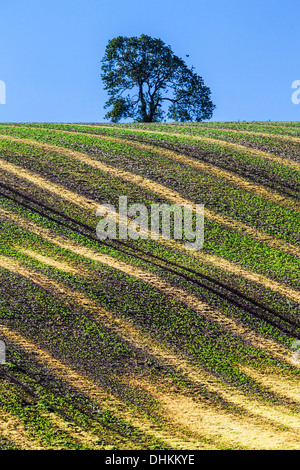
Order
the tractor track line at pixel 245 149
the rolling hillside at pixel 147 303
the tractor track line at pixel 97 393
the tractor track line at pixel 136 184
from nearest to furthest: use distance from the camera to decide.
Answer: the tractor track line at pixel 97 393, the rolling hillside at pixel 147 303, the tractor track line at pixel 136 184, the tractor track line at pixel 245 149

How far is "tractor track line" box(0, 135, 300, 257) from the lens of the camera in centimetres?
3077

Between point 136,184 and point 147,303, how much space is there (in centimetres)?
1310

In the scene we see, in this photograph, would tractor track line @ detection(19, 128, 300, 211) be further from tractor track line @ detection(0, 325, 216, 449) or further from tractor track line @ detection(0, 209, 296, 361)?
tractor track line @ detection(0, 325, 216, 449)

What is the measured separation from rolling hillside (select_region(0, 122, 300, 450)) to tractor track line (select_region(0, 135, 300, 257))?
0.11 metres

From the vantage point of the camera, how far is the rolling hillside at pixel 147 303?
15648 millimetres

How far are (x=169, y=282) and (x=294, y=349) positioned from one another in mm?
5402

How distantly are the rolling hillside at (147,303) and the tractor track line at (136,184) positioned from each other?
107mm

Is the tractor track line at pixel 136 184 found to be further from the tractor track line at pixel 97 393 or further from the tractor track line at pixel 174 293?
the tractor track line at pixel 97 393

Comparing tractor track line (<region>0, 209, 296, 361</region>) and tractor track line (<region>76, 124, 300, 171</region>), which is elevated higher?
tractor track line (<region>76, 124, 300, 171</region>)

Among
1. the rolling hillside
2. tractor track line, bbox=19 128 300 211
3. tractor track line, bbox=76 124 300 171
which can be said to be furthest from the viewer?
tractor track line, bbox=76 124 300 171

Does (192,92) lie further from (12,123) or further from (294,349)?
(294,349)

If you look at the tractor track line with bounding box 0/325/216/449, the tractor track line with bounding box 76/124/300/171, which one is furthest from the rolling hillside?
the tractor track line with bounding box 76/124/300/171

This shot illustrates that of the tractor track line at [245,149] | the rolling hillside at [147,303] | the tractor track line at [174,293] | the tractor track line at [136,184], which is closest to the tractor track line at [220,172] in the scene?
the rolling hillside at [147,303]
